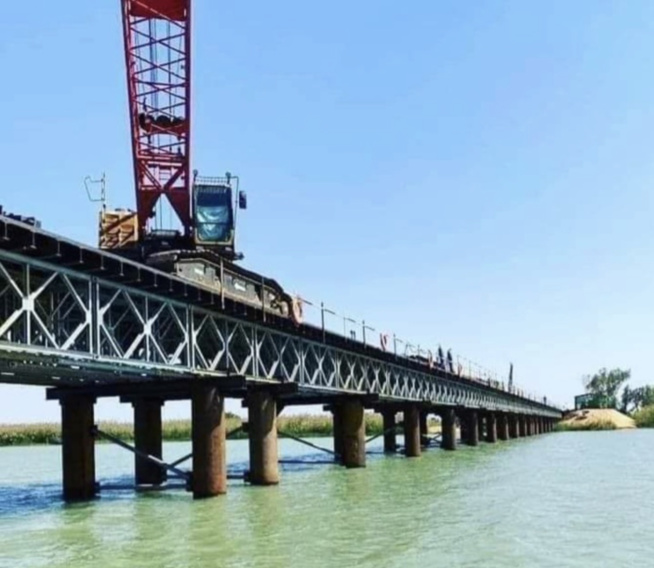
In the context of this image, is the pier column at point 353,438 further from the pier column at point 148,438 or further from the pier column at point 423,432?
the pier column at point 423,432

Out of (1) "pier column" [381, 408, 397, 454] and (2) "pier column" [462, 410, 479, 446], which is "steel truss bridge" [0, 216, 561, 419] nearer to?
(1) "pier column" [381, 408, 397, 454]

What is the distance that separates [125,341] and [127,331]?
53 cm

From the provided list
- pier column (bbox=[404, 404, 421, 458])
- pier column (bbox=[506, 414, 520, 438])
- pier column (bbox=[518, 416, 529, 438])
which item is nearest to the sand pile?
pier column (bbox=[518, 416, 529, 438])

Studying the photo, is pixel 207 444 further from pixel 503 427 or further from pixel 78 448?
pixel 503 427

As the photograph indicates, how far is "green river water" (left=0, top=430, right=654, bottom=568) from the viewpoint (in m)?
18.2

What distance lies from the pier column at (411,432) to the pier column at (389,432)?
16.7 feet

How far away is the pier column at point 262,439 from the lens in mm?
34781

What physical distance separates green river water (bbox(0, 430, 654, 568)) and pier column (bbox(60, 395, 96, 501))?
0.75 metres

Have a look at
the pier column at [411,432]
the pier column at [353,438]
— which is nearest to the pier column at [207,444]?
the pier column at [353,438]

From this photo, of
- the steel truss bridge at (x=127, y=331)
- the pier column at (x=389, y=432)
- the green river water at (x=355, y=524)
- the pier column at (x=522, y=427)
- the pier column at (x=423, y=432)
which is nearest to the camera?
the green river water at (x=355, y=524)

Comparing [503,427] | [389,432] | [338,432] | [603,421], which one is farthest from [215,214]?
[603,421]

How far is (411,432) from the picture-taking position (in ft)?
191

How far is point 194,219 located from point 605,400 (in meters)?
141

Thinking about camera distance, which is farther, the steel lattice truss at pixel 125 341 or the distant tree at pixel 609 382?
the distant tree at pixel 609 382
